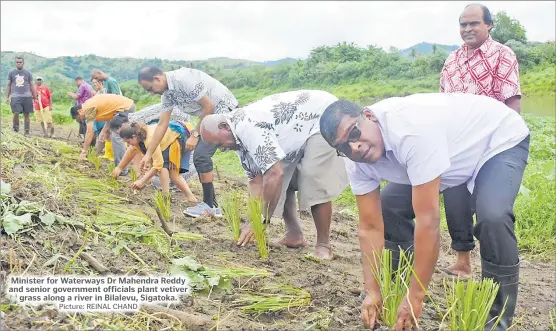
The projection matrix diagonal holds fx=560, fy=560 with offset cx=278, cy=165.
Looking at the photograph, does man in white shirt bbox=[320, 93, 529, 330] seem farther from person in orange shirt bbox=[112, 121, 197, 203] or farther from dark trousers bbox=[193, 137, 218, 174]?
person in orange shirt bbox=[112, 121, 197, 203]

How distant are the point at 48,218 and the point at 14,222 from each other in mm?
264

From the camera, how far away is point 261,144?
3637mm

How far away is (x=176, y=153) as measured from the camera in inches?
222

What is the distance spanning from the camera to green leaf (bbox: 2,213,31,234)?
3.16 meters

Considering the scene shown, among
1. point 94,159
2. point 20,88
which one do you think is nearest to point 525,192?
point 94,159

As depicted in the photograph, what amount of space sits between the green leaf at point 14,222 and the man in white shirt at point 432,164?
6.24ft

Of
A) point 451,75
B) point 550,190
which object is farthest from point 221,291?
point 550,190

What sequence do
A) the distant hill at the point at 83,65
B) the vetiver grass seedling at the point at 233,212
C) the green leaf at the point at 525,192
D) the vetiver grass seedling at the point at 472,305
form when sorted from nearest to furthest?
the vetiver grass seedling at the point at 472,305 < the vetiver grass seedling at the point at 233,212 < the green leaf at the point at 525,192 < the distant hill at the point at 83,65

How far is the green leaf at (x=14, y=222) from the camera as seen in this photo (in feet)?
10.4

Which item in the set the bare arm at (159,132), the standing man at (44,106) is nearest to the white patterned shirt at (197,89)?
the bare arm at (159,132)

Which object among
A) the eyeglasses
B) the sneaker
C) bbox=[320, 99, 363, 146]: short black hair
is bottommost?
the sneaker

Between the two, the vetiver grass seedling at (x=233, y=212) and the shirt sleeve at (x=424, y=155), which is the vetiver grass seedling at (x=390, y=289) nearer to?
the shirt sleeve at (x=424, y=155)

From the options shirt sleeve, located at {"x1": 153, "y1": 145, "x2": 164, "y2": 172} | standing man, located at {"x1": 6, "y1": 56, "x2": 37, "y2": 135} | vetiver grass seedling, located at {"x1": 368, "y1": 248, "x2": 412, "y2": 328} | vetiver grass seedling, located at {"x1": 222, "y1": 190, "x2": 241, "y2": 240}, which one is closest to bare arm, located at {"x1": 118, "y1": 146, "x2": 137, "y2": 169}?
shirt sleeve, located at {"x1": 153, "y1": 145, "x2": 164, "y2": 172}

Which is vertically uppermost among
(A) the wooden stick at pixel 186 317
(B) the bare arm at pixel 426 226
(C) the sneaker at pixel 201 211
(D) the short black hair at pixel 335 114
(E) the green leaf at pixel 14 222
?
(D) the short black hair at pixel 335 114
